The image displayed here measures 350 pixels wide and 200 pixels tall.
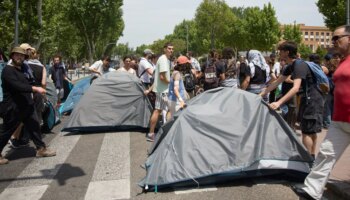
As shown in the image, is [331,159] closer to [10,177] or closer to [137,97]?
[10,177]

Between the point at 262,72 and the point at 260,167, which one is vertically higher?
the point at 262,72

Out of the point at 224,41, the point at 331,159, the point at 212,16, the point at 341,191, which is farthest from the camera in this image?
the point at 224,41

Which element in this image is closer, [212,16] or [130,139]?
[130,139]

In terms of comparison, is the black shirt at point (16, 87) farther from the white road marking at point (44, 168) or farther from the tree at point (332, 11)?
the tree at point (332, 11)

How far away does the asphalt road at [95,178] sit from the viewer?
4.67 metres

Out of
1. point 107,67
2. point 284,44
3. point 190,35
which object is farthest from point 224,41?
point 284,44

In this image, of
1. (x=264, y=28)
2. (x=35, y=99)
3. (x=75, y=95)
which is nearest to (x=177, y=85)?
(x=35, y=99)

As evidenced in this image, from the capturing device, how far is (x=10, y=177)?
5.59 m

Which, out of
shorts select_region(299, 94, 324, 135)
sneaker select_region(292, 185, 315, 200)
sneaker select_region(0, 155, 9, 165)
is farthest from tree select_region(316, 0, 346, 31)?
sneaker select_region(0, 155, 9, 165)

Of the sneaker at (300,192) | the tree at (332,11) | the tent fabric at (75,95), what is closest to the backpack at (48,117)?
the tent fabric at (75,95)

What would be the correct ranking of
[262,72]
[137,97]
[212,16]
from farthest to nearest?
[212,16] < [137,97] < [262,72]

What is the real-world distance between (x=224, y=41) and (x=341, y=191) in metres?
62.5

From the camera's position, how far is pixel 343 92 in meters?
3.95

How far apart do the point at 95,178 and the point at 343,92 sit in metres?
3.31
